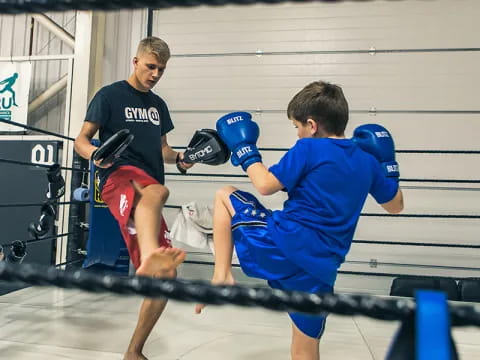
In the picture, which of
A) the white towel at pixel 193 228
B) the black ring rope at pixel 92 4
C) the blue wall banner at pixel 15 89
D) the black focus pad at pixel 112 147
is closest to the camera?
the black ring rope at pixel 92 4

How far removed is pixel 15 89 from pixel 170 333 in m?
2.49

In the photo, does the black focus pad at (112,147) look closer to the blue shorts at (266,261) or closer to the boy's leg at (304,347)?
the blue shorts at (266,261)

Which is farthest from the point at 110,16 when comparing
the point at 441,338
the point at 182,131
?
the point at 441,338

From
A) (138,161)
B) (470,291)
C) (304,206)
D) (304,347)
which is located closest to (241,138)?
(304,206)

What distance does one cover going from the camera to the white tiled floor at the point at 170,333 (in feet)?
5.01

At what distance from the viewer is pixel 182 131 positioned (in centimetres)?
339

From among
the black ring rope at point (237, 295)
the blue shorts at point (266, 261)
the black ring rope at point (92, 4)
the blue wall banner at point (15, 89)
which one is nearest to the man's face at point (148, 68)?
the blue shorts at point (266, 261)

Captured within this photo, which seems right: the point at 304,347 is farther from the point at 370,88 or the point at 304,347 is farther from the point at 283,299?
the point at 370,88

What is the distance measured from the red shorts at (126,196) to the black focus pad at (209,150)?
0.67 ft

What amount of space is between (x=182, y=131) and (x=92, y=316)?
1.76 meters

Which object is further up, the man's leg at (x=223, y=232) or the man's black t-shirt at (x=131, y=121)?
the man's black t-shirt at (x=131, y=121)

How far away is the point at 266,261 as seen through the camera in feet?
3.97

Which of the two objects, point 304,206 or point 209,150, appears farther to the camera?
point 209,150

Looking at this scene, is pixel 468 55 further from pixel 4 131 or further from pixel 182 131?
pixel 4 131
